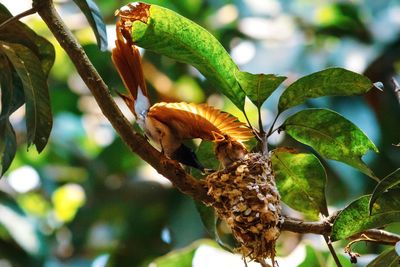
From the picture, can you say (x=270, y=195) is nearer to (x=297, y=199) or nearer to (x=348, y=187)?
(x=297, y=199)

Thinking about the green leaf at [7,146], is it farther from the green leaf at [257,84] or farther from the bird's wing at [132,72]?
the green leaf at [257,84]

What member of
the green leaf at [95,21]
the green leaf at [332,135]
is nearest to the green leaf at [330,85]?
the green leaf at [332,135]

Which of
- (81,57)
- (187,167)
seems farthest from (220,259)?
(81,57)

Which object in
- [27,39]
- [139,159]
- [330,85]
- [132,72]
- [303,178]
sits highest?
[27,39]

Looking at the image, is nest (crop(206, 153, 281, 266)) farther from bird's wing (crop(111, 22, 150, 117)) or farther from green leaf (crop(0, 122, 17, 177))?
green leaf (crop(0, 122, 17, 177))

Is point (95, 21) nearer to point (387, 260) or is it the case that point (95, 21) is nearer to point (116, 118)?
point (116, 118)


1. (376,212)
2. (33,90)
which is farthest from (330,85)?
(33,90)
